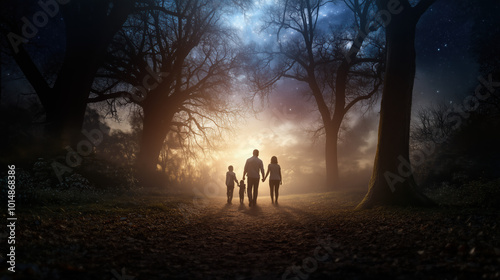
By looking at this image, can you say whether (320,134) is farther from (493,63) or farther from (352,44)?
(493,63)

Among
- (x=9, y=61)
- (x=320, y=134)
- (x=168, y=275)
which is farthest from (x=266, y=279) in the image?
(x=320, y=134)

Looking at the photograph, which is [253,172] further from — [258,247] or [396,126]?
[258,247]

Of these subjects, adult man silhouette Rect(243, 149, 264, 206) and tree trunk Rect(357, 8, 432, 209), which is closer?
tree trunk Rect(357, 8, 432, 209)

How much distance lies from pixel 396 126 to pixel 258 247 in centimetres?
566

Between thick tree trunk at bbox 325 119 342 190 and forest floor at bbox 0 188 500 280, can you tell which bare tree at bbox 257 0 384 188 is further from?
forest floor at bbox 0 188 500 280

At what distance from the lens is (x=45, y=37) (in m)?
15.0

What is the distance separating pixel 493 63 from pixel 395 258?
23.8 metres

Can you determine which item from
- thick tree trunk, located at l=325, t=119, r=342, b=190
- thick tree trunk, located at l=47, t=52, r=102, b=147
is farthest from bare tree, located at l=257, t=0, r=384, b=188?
thick tree trunk, located at l=47, t=52, r=102, b=147

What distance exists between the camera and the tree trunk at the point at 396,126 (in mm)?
7566

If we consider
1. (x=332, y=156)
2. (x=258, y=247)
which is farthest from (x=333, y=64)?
(x=258, y=247)

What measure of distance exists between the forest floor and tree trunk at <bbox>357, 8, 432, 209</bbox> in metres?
1.15

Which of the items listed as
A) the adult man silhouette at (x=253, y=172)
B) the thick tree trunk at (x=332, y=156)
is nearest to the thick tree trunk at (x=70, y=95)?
the adult man silhouette at (x=253, y=172)

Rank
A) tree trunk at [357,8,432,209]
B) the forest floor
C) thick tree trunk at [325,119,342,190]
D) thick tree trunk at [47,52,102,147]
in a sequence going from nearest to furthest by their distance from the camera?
the forest floor, tree trunk at [357,8,432,209], thick tree trunk at [47,52,102,147], thick tree trunk at [325,119,342,190]

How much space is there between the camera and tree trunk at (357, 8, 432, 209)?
757 cm
